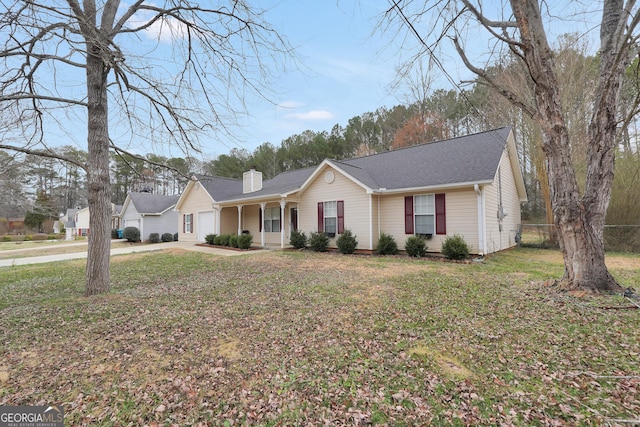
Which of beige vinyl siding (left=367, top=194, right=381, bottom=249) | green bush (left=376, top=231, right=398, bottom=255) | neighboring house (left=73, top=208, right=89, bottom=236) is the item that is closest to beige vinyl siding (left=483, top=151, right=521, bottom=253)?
green bush (left=376, top=231, right=398, bottom=255)

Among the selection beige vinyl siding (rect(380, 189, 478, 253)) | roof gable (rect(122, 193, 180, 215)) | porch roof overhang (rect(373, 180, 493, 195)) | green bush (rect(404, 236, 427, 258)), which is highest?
roof gable (rect(122, 193, 180, 215))

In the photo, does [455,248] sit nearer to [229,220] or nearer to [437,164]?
[437,164]

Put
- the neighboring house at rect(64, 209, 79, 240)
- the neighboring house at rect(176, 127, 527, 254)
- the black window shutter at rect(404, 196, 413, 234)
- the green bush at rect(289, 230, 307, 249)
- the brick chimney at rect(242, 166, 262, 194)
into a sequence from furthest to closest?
the neighboring house at rect(64, 209, 79, 240) → the brick chimney at rect(242, 166, 262, 194) → the green bush at rect(289, 230, 307, 249) → the black window shutter at rect(404, 196, 413, 234) → the neighboring house at rect(176, 127, 527, 254)

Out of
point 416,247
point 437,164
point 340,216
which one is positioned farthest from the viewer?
point 340,216

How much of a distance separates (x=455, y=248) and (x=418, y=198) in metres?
2.51

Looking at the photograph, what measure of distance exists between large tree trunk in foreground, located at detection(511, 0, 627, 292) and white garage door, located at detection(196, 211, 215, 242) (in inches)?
673

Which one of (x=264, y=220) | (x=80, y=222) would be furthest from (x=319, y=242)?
(x=80, y=222)

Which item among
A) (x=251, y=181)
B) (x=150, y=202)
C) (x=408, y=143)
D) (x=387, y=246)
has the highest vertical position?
(x=408, y=143)

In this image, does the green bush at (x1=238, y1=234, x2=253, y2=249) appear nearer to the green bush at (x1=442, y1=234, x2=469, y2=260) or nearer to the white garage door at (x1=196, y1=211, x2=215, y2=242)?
the white garage door at (x1=196, y1=211, x2=215, y2=242)

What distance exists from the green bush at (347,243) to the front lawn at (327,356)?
5.68m

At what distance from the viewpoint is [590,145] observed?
17.1 feet

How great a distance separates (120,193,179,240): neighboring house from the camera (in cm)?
2203

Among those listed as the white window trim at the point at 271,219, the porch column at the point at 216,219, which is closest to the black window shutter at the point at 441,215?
the white window trim at the point at 271,219

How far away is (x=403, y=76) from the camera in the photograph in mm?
5504
